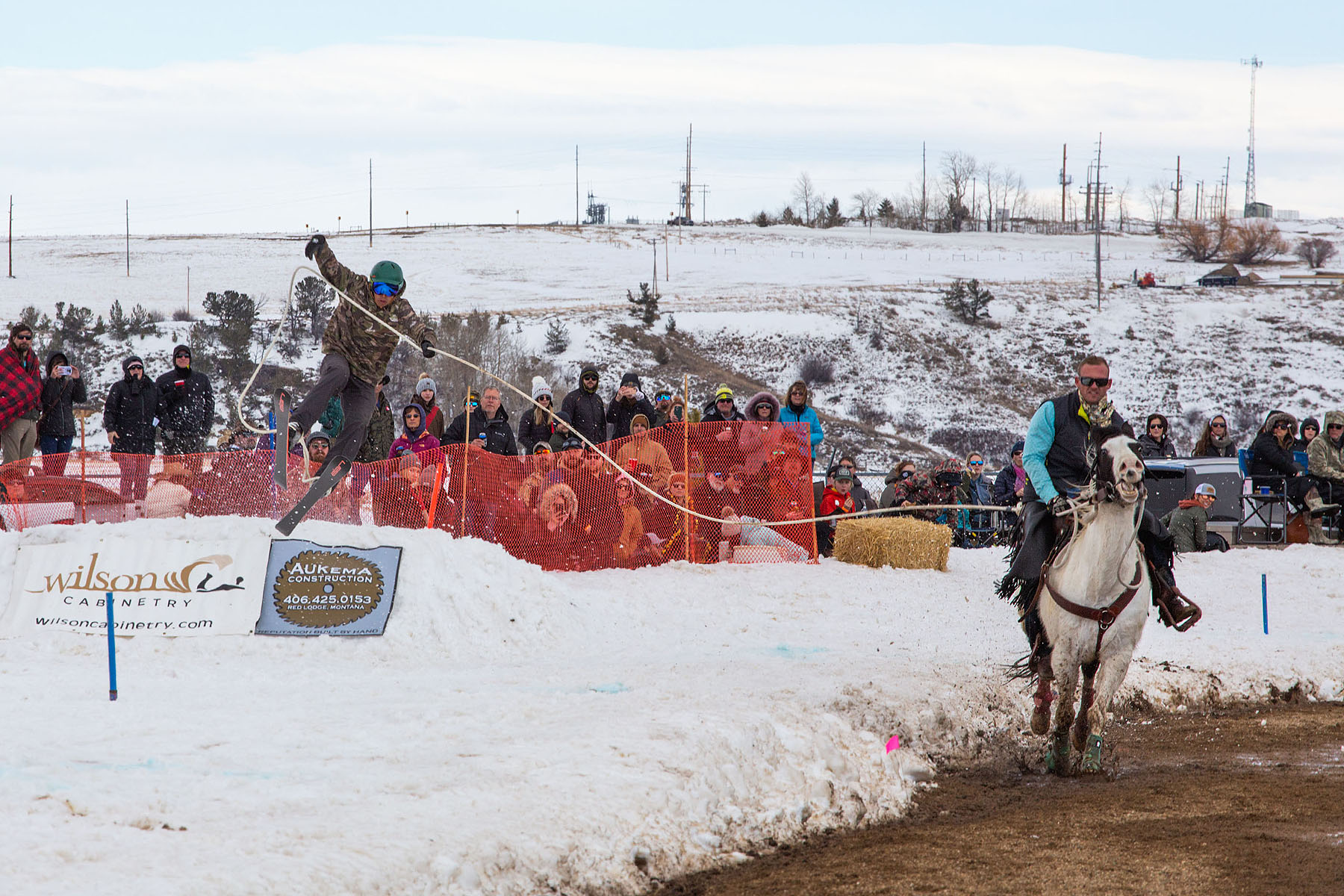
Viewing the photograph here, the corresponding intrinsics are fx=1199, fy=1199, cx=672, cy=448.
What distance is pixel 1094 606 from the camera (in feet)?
23.8

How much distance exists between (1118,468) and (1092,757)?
2046mm

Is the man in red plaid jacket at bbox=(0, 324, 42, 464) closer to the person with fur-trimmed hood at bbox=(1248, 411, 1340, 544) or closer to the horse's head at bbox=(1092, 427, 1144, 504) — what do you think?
the horse's head at bbox=(1092, 427, 1144, 504)

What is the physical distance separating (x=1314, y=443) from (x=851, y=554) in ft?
22.7

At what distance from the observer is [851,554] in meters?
14.1

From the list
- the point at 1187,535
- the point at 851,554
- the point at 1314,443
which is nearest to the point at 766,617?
the point at 851,554

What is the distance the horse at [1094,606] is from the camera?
696 cm

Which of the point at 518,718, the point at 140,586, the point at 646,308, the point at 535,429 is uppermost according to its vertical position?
the point at 646,308

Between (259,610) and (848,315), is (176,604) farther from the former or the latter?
(848,315)

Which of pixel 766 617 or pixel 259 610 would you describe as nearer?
pixel 259 610

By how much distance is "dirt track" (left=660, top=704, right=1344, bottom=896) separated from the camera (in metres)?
5.43

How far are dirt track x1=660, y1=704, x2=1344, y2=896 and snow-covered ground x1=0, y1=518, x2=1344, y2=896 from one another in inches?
12.5

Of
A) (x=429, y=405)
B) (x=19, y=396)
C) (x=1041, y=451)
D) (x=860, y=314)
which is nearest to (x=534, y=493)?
(x=429, y=405)

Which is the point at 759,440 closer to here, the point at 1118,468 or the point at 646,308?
the point at 1118,468

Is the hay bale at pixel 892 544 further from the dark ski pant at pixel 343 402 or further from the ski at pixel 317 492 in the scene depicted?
the dark ski pant at pixel 343 402
